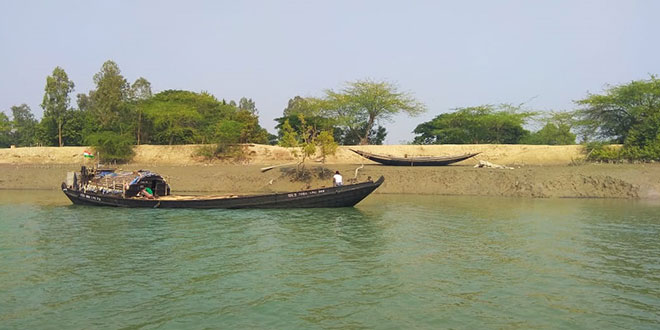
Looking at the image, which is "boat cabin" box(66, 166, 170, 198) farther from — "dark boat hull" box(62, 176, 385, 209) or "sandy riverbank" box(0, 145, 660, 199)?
"sandy riverbank" box(0, 145, 660, 199)

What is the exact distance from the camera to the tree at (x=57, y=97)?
57750 mm

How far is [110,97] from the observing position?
55188 millimetres

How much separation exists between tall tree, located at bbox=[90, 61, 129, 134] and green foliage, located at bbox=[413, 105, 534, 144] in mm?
36363

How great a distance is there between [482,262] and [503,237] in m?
4.24

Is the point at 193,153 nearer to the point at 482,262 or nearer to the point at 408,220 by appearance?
the point at 408,220

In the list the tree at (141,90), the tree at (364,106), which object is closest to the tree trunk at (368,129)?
the tree at (364,106)

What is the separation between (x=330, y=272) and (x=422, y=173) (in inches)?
994

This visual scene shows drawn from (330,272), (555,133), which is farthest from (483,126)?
(330,272)

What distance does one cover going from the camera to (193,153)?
164 feet

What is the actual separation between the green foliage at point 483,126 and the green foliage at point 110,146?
34.3 meters

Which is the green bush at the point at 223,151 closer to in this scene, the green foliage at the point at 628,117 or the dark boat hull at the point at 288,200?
the dark boat hull at the point at 288,200

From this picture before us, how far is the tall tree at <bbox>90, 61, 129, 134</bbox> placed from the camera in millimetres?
54906

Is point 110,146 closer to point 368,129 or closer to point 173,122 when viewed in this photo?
point 173,122

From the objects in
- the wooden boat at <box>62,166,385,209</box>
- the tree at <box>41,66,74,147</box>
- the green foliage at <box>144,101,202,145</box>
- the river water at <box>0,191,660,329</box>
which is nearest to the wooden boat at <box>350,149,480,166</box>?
the wooden boat at <box>62,166,385,209</box>
